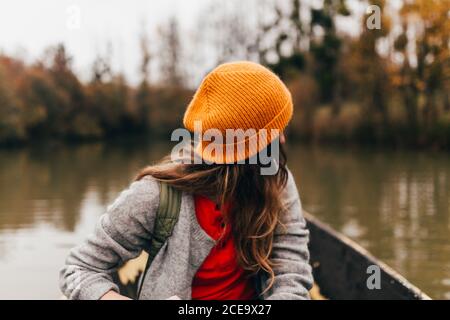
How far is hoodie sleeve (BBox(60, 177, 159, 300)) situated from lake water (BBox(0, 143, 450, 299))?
164 inches

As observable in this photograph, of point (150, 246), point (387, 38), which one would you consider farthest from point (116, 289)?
point (387, 38)

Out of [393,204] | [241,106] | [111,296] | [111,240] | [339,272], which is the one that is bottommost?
[393,204]

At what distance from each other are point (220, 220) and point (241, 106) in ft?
0.94

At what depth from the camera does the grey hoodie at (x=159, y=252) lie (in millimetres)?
1466

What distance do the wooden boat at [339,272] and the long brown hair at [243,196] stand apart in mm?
1713

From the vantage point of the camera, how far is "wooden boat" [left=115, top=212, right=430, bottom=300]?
332 cm

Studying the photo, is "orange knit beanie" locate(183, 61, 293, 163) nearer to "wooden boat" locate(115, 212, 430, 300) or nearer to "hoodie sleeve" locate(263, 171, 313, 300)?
"hoodie sleeve" locate(263, 171, 313, 300)

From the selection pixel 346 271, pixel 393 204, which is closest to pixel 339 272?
pixel 346 271

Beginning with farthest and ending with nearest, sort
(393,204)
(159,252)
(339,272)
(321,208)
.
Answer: (393,204)
(321,208)
(339,272)
(159,252)

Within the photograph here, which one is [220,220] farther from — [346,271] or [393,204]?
[393,204]

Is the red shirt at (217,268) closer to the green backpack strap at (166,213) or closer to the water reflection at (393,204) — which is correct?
the green backpack strap at (166,213)

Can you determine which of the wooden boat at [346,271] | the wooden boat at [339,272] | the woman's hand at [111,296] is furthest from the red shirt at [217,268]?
the wooden boat at [339,272]

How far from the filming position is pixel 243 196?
1.60 metres

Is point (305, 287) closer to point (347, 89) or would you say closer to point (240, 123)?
point (240, 123)
